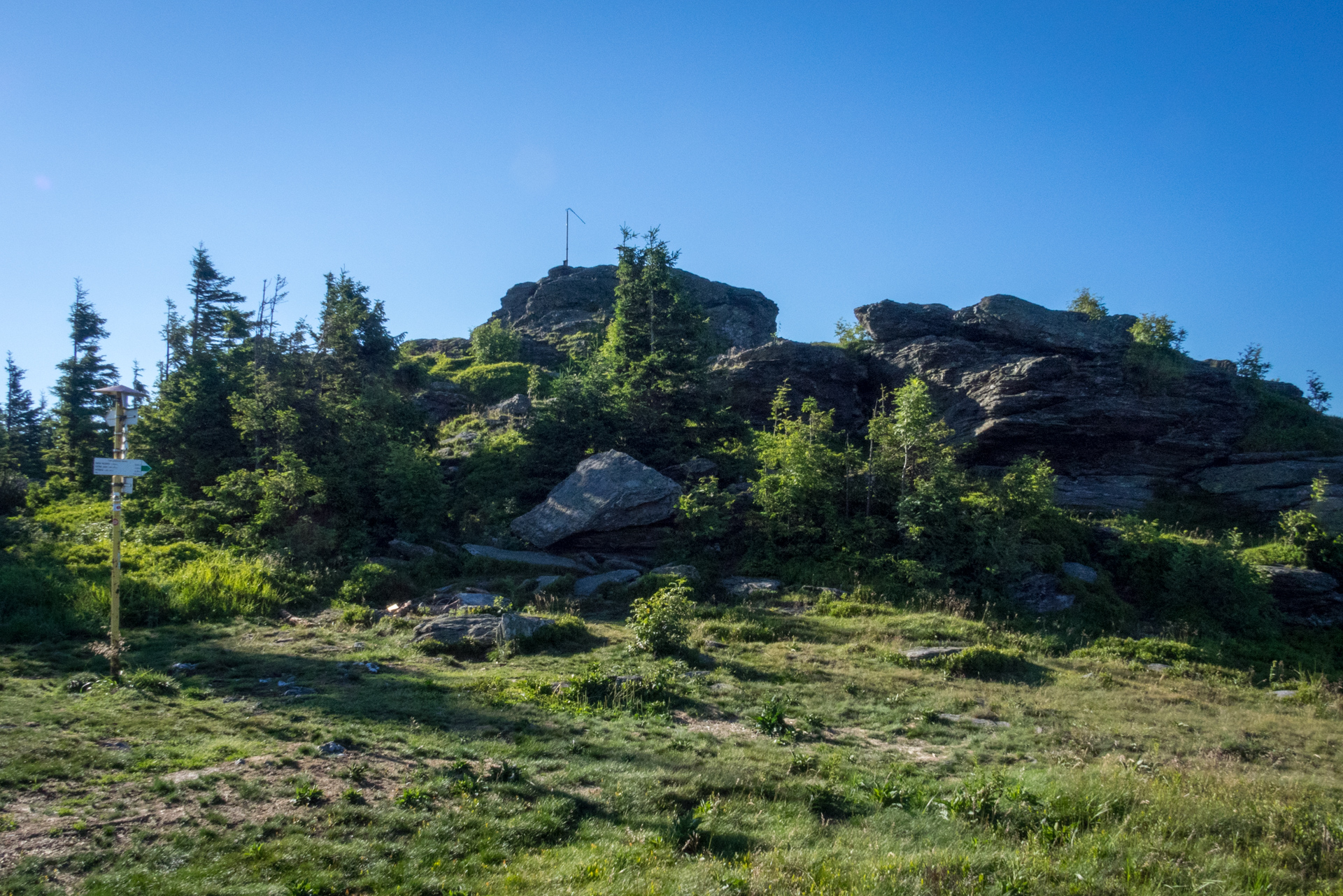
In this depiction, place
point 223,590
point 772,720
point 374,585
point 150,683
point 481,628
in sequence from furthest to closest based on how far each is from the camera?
point 374,585
point 223,590
point 481,628
point 150,683
point 772,720

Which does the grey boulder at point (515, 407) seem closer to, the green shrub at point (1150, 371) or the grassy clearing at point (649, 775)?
the grassy clearing at point (649, 775)

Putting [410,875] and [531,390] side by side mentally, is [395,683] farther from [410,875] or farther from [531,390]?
[531,390]

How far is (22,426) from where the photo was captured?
48.1 m

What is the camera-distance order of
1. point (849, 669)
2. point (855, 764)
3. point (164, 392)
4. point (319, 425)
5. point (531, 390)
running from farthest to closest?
point (531, 390)
point (164, 392)
point (319, 425)
point (849, 669)
point (855, 764)

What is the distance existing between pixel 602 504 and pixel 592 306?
120 feet

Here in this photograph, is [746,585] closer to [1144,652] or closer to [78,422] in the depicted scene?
[1144,652]

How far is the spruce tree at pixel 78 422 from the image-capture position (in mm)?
32250

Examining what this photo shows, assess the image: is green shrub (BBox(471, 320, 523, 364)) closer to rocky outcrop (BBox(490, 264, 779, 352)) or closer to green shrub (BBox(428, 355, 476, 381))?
green shrub (BBox(428, 355, 476, 381))

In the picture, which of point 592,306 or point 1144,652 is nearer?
point 1144,652

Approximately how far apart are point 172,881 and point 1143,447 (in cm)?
3169

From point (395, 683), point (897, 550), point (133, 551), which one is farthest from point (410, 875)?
point (133, 551)

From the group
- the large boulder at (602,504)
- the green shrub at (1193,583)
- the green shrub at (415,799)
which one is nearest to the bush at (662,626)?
the green shrub at (415,799)

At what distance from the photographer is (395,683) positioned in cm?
1162

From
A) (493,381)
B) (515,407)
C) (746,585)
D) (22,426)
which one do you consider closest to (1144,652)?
(746,585)
